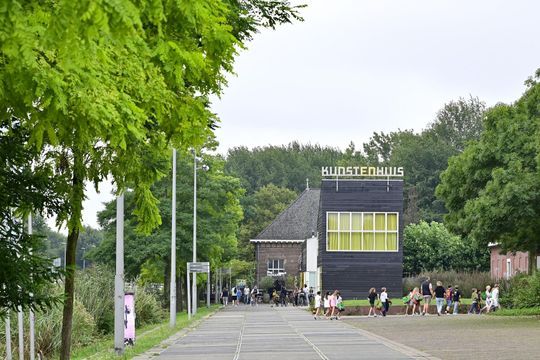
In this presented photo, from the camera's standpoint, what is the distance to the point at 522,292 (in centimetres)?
5203

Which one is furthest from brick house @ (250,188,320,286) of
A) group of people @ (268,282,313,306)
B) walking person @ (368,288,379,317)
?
walking person @ (368,288,379,317)

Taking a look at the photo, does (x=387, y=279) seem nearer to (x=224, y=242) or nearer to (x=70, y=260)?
(x=224, y=242)

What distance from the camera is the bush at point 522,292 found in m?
49.1

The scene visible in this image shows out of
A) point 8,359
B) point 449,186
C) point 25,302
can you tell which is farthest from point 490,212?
point 25,302

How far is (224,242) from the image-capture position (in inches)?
3248

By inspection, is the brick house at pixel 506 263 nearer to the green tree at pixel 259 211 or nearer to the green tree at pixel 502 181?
the green tree at pixel 502 181

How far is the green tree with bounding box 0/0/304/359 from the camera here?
7062 mm

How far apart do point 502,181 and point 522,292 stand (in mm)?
8777

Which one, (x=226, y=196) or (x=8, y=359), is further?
(x=226, y=196)

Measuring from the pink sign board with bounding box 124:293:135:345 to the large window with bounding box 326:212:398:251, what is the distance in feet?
188

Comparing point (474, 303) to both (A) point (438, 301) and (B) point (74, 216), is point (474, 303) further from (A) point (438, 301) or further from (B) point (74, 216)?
(B) point (74, 216)

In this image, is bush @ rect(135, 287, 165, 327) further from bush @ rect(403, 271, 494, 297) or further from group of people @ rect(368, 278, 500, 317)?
bush @ rect(403, 271, 494, 297)

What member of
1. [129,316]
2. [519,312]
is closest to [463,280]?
[519,312]

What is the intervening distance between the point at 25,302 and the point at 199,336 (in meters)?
27.3
